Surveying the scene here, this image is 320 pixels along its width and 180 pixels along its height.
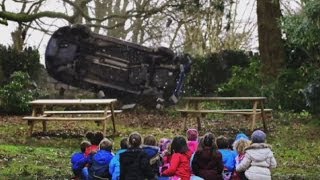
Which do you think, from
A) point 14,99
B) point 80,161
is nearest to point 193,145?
point 80,161

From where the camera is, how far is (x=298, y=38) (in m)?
15.7

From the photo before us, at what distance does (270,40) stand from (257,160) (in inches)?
568

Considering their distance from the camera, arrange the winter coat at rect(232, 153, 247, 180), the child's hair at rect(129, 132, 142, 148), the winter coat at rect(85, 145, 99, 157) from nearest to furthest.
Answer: the child's hair at rect(129, 132, 142, 148), the winter coat at rect(232, 153, 247, 180), the winter coat at rect(85, 145, 99, 157)

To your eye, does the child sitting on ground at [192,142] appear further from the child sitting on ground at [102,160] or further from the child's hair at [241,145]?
the child sitting on ground at [102,160]

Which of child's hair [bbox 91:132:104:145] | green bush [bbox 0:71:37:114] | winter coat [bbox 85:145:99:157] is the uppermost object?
green bush [bbox 0:71:37:114]

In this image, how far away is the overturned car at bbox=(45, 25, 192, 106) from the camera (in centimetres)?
2300

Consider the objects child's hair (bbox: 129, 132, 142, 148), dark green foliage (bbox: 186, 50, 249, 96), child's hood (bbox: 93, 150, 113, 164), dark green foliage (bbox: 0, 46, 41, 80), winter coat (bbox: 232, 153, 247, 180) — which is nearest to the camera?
child's hair (bbox: 129, 132, 142, 148)

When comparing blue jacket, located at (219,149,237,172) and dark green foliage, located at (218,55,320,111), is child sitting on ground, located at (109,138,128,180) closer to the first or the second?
blue jacket, located at (219,149,237,172)

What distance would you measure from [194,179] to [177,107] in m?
14.7

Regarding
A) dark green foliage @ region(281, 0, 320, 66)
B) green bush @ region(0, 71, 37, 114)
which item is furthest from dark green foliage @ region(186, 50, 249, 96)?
dark green foliage @ region(281, 0, 320, 66)

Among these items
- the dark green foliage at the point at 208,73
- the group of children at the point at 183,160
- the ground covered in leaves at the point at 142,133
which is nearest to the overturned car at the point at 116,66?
the ground covered in leaves at the point at 142,133

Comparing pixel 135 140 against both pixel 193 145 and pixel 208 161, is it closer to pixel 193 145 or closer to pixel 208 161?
pixel 208 161

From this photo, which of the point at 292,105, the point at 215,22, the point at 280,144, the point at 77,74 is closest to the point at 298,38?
the point at 280,144

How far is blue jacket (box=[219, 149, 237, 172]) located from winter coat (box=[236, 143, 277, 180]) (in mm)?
216
